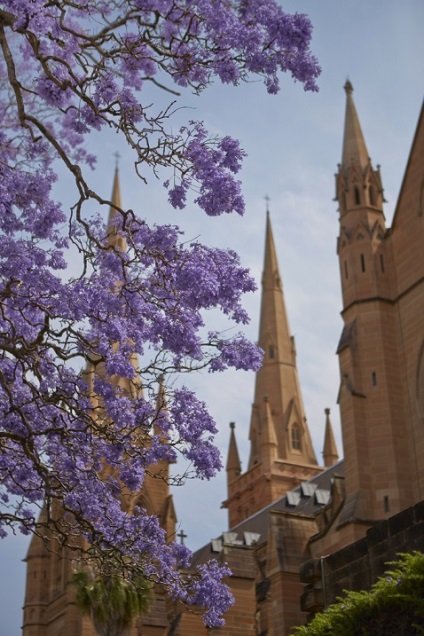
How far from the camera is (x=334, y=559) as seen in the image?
50.4 ft

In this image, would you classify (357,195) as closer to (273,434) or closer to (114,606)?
(114,606)

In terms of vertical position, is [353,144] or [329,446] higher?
[329,446]

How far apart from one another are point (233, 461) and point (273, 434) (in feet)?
20.2

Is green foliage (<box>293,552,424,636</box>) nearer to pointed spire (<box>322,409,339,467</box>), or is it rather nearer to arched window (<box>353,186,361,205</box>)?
arched window (<box>353,186,361,205</box>)

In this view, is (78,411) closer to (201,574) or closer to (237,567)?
(201,574)

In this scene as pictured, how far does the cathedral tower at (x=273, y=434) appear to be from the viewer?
66.8m

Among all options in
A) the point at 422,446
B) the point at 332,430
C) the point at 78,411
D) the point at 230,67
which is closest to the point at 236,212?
the point at 230,67

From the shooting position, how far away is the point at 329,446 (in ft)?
236

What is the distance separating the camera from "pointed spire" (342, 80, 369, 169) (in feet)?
116

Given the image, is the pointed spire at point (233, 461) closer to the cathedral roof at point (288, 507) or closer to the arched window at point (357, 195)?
the cathedral roof at point (288, 507)

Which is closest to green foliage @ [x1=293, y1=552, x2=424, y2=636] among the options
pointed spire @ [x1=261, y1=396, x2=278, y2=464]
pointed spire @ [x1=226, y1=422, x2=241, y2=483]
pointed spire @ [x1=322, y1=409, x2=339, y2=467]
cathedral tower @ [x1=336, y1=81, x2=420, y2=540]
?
cathedral tower @ [x1=336, y1=81, x2=420, y2=540]

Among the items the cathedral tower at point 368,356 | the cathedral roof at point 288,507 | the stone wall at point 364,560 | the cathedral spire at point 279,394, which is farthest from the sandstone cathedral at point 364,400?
the cathedral spire at point 279,394

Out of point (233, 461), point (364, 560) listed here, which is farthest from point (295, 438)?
point (364, 560)

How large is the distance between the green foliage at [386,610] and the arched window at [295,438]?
56.3 metres
